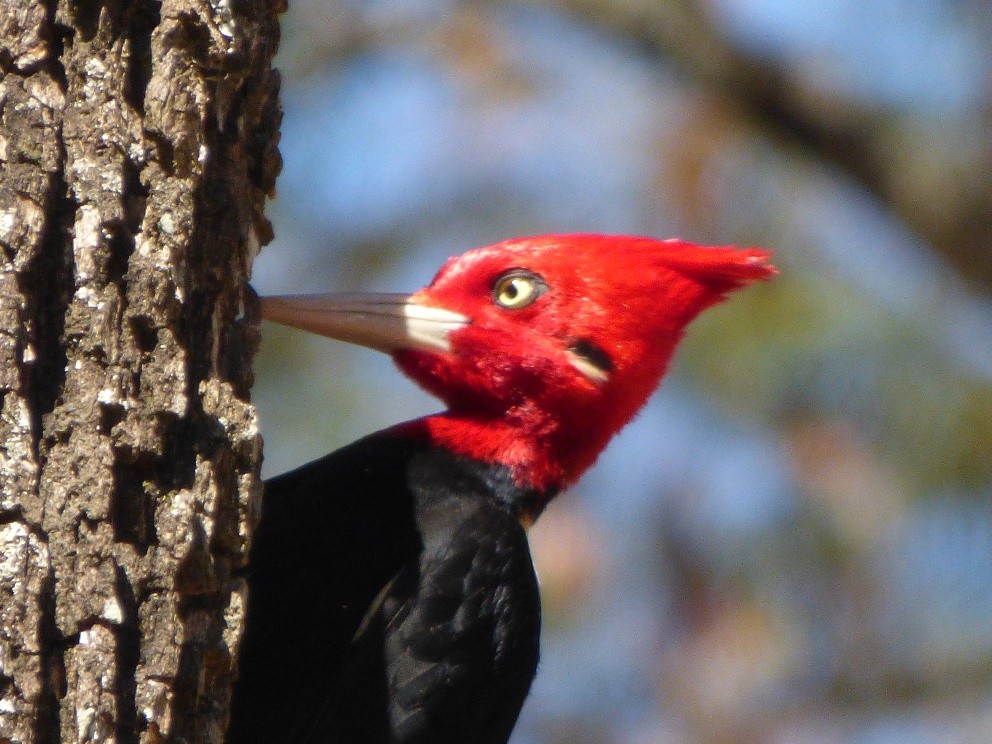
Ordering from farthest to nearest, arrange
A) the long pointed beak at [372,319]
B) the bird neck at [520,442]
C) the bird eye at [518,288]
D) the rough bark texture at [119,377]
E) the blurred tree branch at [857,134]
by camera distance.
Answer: the blurred tree branch at [857,134] < the bird eye at [518,288] < the bird neck at [520,442] < the long pointed beak at [372,319] < the rough bark texture at [119,377]

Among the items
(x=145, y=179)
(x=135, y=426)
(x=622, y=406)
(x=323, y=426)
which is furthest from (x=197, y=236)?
(x=323, y=426)

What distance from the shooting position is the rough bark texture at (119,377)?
1.92m

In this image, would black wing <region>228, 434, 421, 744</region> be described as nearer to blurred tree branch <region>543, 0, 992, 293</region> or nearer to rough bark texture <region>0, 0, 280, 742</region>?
rough bark texture <region>0, 0, 280, 742</region>

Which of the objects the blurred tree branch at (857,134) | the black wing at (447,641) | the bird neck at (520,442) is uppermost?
the blurred tree branch at (857,134)

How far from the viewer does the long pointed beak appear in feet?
9.31

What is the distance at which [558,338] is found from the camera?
10.8 ft

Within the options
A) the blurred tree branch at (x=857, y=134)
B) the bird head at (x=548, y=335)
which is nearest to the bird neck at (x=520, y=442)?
the bird head at (x=548, y=335)

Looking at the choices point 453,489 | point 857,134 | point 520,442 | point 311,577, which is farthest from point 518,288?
point 857,134

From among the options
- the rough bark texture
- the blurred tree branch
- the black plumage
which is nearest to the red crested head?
the black plumage

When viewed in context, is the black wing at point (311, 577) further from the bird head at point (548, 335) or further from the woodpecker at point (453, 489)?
the bird head at point (548, 335)

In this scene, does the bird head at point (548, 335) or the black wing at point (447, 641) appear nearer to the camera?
the black wing at point (447, 641)

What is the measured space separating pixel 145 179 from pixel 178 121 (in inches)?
4.3

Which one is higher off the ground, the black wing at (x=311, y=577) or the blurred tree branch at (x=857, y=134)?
the blurred tree branch at (x=857, y=134)

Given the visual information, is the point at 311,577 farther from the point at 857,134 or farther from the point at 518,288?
the point at 857,134
